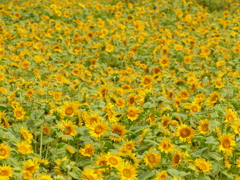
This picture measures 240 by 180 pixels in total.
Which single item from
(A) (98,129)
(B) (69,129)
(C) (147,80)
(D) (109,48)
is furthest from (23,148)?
(D) (109,48)

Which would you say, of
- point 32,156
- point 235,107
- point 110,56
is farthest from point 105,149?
point 110,56

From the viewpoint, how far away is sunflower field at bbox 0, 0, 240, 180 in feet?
8.18

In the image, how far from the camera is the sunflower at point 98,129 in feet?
8.64

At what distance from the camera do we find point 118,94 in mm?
4102

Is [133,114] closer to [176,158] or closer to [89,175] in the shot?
A: [176,158]

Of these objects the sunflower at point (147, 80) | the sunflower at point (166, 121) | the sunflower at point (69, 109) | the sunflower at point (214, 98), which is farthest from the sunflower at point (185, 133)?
the sunflower at point (147, 80)

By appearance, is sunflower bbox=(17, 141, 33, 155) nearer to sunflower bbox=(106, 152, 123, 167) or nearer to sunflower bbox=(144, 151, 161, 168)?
sunflower bbox=(106, 152, 123, 167)

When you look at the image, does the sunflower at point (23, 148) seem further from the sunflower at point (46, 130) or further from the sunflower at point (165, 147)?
the sunflower at point (165, 147)

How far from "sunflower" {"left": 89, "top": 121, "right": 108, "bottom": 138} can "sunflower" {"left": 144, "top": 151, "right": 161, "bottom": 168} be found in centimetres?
39

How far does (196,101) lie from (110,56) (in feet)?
10.4

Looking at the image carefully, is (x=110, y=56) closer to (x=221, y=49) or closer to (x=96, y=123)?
(x=221, y=49)

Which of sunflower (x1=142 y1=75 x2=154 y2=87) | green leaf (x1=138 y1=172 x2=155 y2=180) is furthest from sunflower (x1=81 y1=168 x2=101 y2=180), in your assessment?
sunflower (x1=142 y1=75 x2=154 y2=87)

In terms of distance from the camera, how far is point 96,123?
265 centimetres

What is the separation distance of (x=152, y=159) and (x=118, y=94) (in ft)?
5.61
